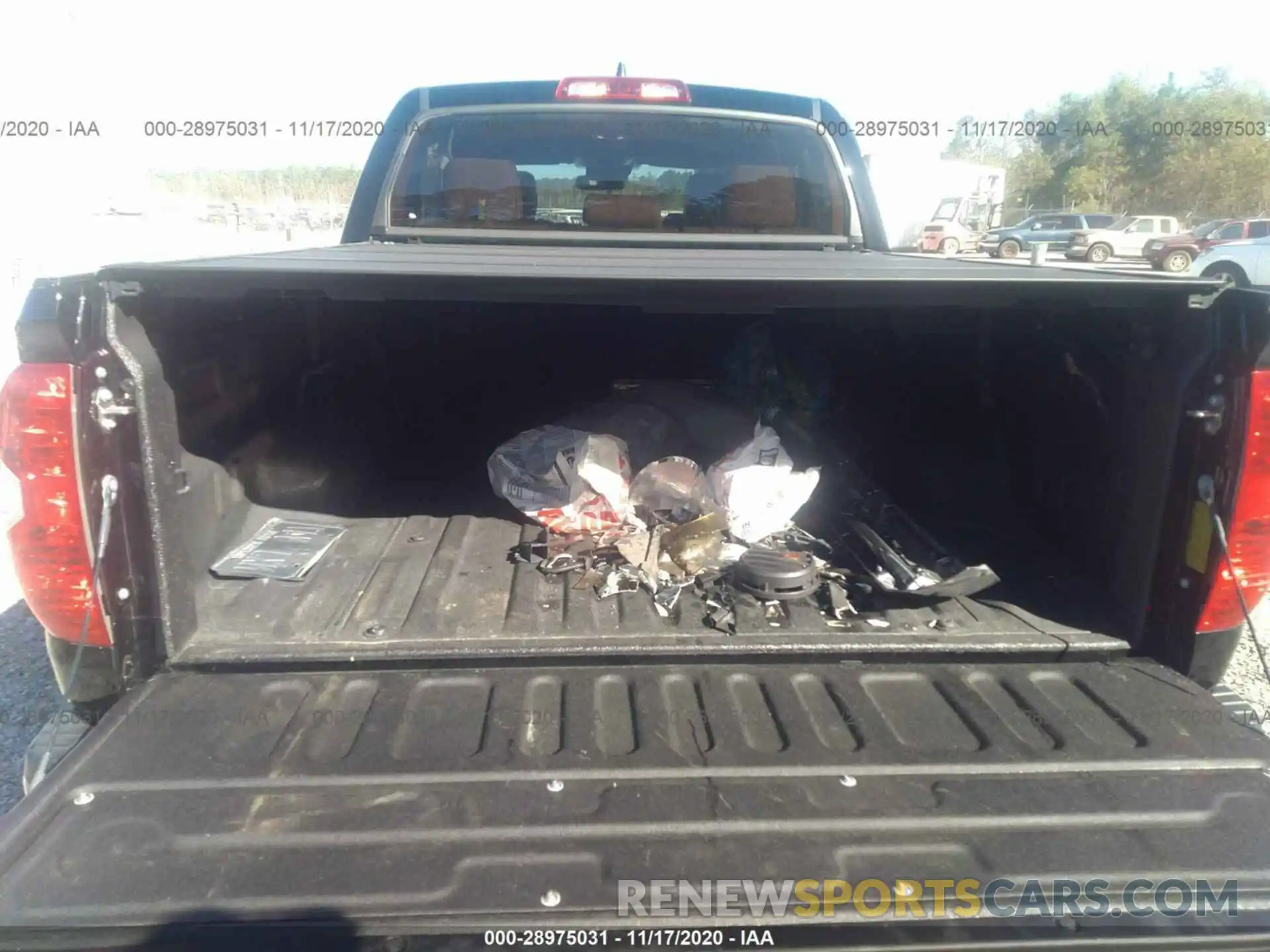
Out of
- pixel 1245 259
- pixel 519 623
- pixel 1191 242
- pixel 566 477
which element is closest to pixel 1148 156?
pixel 1191 242

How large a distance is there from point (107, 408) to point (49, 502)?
20 cm

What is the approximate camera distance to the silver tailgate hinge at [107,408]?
5.35ft

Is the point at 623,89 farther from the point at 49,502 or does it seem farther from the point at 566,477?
the point at 49,502

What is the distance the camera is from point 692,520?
265 centimetres

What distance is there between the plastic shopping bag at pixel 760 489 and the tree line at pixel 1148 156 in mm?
38671

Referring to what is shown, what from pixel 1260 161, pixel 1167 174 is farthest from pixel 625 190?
pixel 1167 174

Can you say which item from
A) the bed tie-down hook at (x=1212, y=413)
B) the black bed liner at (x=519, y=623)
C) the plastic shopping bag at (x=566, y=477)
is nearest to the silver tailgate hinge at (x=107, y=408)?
the black bed liner at (x=519, y=623)

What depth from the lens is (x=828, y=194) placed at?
3465 mm

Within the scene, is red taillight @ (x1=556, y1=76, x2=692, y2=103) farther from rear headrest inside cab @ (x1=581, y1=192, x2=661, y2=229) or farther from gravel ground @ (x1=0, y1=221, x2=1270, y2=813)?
gravel ground @ (x1=0, y1=221, x2=1270, y2=813)

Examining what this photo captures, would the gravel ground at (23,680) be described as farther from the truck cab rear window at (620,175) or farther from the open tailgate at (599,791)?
the truck cab rear window at (620,175)

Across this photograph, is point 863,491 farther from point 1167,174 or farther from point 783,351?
point 1167,174

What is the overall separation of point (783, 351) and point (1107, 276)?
4.35ft

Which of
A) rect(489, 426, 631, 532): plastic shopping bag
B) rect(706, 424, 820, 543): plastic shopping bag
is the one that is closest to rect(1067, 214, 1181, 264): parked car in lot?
rect(706, 424, 820, 543): plastic shopping bag

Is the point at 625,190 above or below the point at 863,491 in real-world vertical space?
above
